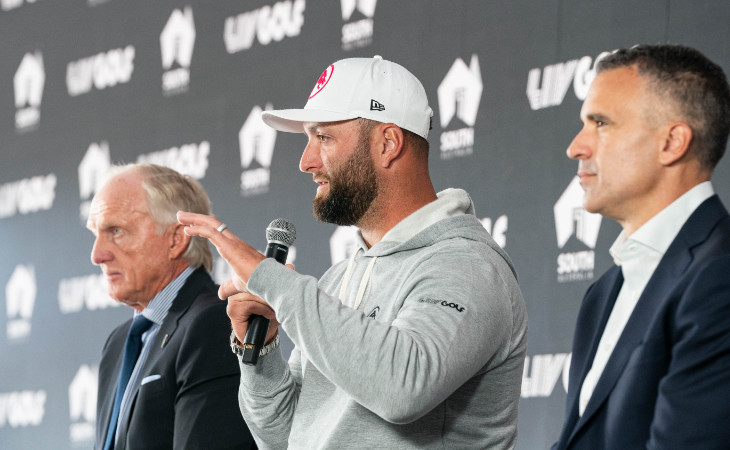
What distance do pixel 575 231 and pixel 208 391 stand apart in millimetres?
1186

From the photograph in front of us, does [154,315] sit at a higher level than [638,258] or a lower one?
lower

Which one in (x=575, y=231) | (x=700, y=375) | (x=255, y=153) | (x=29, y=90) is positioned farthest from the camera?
(x=29, y=90)

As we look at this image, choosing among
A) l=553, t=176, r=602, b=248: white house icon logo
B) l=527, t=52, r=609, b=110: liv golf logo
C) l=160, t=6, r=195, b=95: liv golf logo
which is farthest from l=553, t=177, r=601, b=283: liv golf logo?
l=160, t=6, r=195, b=95: liv golf logo

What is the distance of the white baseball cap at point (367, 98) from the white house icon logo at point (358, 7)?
5.41 feet

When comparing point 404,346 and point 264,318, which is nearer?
point 404,346

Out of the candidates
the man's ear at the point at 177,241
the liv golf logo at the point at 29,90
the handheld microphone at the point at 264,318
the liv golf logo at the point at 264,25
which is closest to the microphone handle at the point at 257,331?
the handheld microphone at the point at 264,318

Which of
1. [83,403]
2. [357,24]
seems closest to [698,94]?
[357,24]

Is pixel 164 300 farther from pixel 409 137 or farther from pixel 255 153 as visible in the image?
pixel 255 153

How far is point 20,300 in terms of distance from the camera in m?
4.46

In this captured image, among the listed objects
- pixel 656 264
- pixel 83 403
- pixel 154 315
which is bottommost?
pixel 83 403

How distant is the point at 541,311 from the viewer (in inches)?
110

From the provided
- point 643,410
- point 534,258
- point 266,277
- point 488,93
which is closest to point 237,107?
point 488,93

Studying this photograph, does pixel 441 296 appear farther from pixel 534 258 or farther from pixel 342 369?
pixel 534 258

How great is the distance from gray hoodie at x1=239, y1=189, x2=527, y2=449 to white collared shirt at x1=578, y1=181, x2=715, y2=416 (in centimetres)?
18
